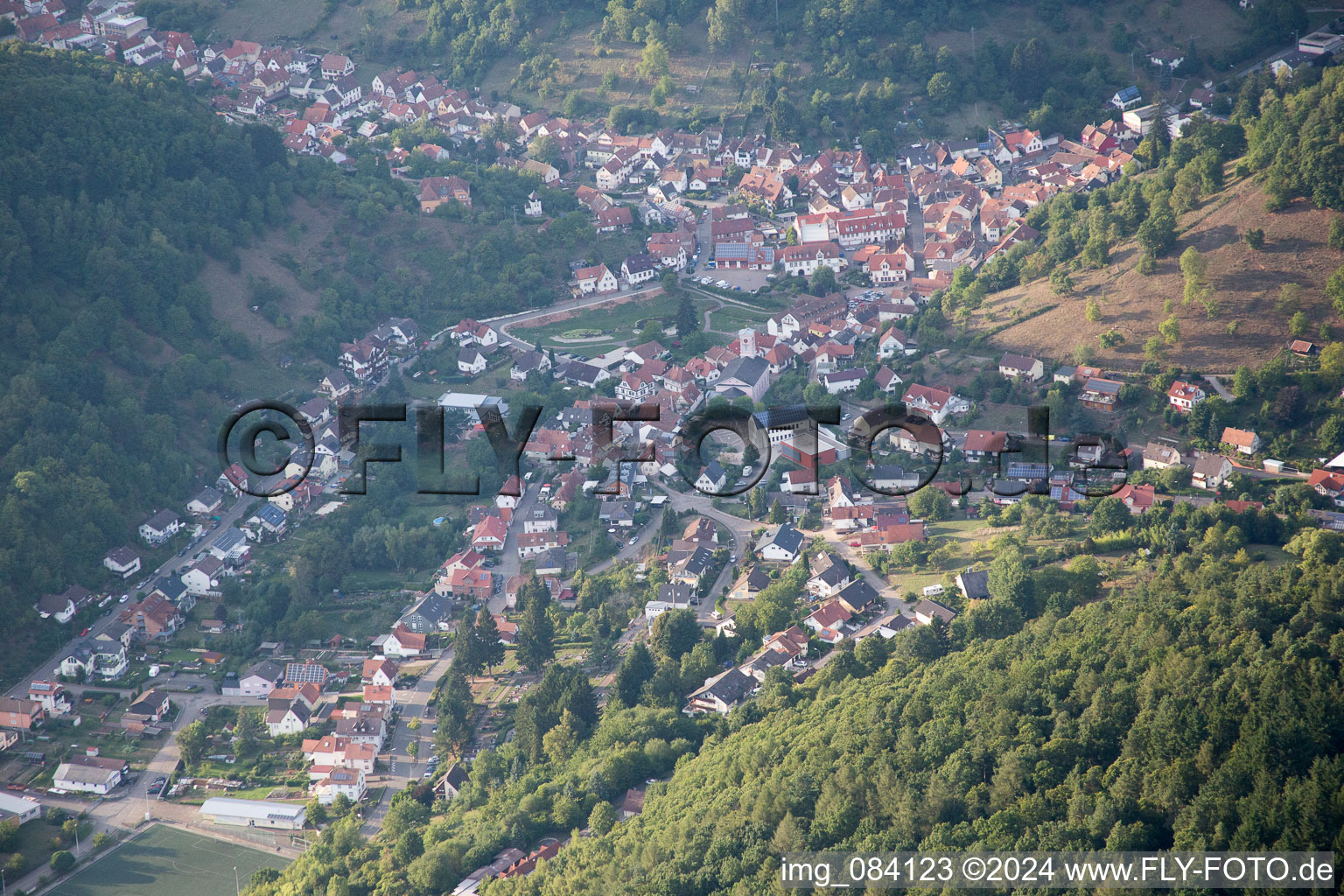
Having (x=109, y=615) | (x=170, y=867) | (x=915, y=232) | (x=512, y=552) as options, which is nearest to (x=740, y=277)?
(x=915, y=232)

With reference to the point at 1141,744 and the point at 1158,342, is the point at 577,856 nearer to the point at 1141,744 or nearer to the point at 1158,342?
the point at 1141,744

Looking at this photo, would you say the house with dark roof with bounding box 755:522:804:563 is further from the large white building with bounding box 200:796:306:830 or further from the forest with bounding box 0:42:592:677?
the large white building with bounding box 200:796:306:830

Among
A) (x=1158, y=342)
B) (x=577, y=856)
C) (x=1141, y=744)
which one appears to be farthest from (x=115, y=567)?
(x=1158, y=342)

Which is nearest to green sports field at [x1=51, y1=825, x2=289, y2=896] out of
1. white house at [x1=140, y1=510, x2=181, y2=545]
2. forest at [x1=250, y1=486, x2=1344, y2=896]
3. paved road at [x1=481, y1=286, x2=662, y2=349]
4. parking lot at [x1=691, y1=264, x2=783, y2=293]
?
forest at [x1=250, y1=486, x2=1344, y2=896]

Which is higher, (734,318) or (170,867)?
(734,318)

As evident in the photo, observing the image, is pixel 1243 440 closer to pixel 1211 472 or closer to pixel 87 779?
pixel 1211 472

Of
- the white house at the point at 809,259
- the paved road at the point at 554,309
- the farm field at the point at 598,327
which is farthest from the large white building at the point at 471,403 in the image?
the white house at the point at 809,259
